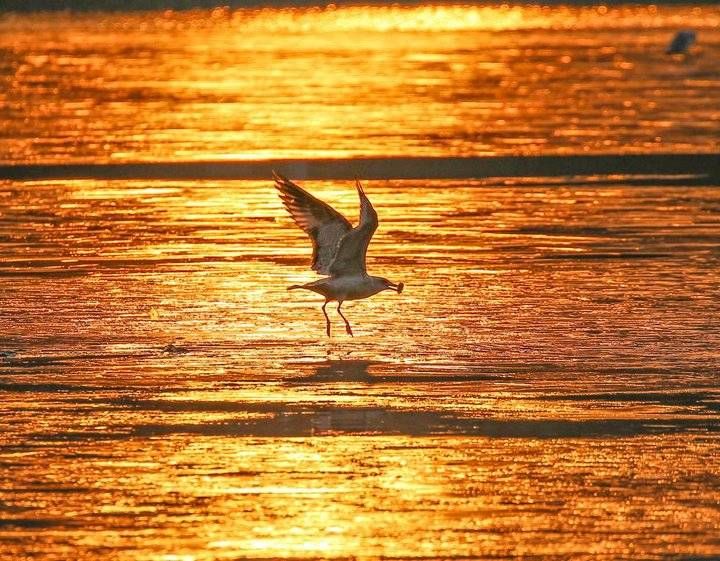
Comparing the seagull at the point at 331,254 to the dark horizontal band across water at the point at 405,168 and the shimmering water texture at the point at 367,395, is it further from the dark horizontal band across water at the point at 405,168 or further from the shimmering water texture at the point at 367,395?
the dark horizontal band across water at the point at 405,168

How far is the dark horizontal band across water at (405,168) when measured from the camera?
22.8 m

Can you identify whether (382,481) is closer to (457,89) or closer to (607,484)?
(607,484)

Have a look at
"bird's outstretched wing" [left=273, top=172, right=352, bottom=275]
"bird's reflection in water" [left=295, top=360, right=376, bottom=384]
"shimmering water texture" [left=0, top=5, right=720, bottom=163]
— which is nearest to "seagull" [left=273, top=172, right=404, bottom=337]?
"bird's outstretched wing" [left=273, top=172, right=352, bottom=275]

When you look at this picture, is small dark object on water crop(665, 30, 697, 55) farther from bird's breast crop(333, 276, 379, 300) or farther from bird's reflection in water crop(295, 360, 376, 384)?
bird's reflection in water crop(295, 360, 376, 384)

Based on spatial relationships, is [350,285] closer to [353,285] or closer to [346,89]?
[353,285]

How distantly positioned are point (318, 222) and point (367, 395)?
2015 millimetres

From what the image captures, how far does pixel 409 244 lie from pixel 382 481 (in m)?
7.83

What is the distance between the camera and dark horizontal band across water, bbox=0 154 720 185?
→ 74.9 ft

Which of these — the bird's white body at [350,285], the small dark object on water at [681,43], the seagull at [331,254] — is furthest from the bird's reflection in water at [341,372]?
the small dark object on water at [681,43]

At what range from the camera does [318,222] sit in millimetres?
13352

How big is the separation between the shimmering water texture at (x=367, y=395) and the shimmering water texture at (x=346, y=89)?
711 cm

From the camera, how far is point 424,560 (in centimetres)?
867

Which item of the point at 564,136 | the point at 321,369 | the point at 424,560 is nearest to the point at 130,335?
the point at 321,369

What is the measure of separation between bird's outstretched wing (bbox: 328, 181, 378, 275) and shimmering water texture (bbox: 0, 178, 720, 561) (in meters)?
0.52
